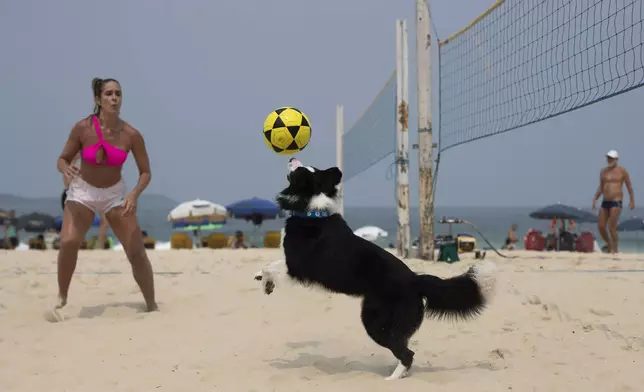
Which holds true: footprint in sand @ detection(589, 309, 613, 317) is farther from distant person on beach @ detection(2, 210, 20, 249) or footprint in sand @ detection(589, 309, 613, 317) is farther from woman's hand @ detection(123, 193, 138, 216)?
distant person on beach @ detection(2, 210, 20, 249)

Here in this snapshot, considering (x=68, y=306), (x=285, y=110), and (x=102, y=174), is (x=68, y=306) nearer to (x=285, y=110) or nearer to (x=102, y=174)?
(x=102, y=174)

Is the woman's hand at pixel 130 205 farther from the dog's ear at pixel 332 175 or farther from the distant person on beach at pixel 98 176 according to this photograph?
the dog's ear at pixel 332 175

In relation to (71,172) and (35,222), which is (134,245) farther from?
(35,222)

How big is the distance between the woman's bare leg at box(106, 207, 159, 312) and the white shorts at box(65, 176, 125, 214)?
5 centimetres

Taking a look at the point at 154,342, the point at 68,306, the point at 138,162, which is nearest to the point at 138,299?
the point at 68,306

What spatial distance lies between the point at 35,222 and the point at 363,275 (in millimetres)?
18028

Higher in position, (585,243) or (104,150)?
(104,150)

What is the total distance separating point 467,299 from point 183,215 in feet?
52.2

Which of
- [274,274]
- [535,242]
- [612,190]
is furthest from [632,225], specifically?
[274,274]

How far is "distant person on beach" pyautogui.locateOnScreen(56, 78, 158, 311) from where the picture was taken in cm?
423

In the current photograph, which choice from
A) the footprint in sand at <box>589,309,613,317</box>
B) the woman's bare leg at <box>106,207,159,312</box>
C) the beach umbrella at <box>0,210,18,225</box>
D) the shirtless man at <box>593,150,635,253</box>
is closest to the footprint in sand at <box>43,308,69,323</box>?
the woman's bare leg at <box>106,207,159,312</box>

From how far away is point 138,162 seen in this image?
4469 mm

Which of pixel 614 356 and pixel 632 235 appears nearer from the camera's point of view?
pixel 614 356

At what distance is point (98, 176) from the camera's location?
4258mm
